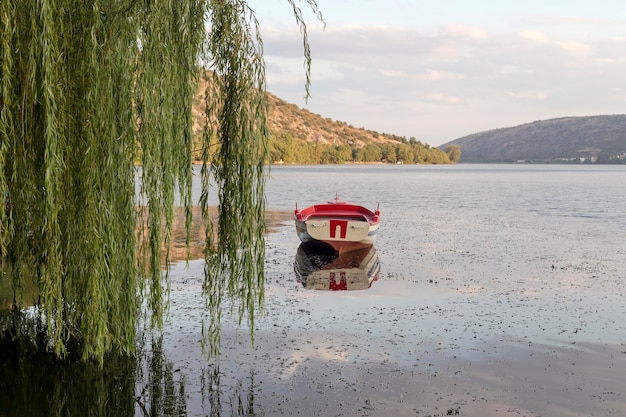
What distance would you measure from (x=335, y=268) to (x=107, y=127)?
15667mm

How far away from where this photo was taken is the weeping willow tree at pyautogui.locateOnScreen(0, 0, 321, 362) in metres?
6.62

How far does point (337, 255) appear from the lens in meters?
25.5

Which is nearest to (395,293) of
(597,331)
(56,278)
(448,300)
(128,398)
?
(448,300)

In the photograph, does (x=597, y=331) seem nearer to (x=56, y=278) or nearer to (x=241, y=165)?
(x=241, y=165)

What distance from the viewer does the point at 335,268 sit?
22000mm

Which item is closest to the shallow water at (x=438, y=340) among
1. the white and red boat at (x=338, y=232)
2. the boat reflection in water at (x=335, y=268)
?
the boat reflection in water at (x=335, y=268)

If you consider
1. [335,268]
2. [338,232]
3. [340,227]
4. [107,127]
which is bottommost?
[335,268]

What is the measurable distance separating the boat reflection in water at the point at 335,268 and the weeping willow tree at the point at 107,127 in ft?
34.0

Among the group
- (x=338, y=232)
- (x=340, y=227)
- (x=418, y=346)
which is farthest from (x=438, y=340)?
(x=338, y=232)

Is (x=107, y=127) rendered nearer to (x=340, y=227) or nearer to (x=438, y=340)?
(x=438, y=340)

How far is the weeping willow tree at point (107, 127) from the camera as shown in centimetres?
662

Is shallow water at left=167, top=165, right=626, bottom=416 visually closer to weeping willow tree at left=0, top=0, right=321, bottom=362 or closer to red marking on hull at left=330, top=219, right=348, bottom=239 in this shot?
→ red marking on hull at left=330, top=219, right=348, bottom=239

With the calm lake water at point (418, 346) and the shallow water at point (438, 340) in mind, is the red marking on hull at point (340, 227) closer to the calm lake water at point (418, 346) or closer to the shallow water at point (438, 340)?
the shallow water at point (438, 340)

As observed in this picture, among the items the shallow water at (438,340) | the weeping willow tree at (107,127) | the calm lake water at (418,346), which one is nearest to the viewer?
the weeping willow tree at (107,127)
